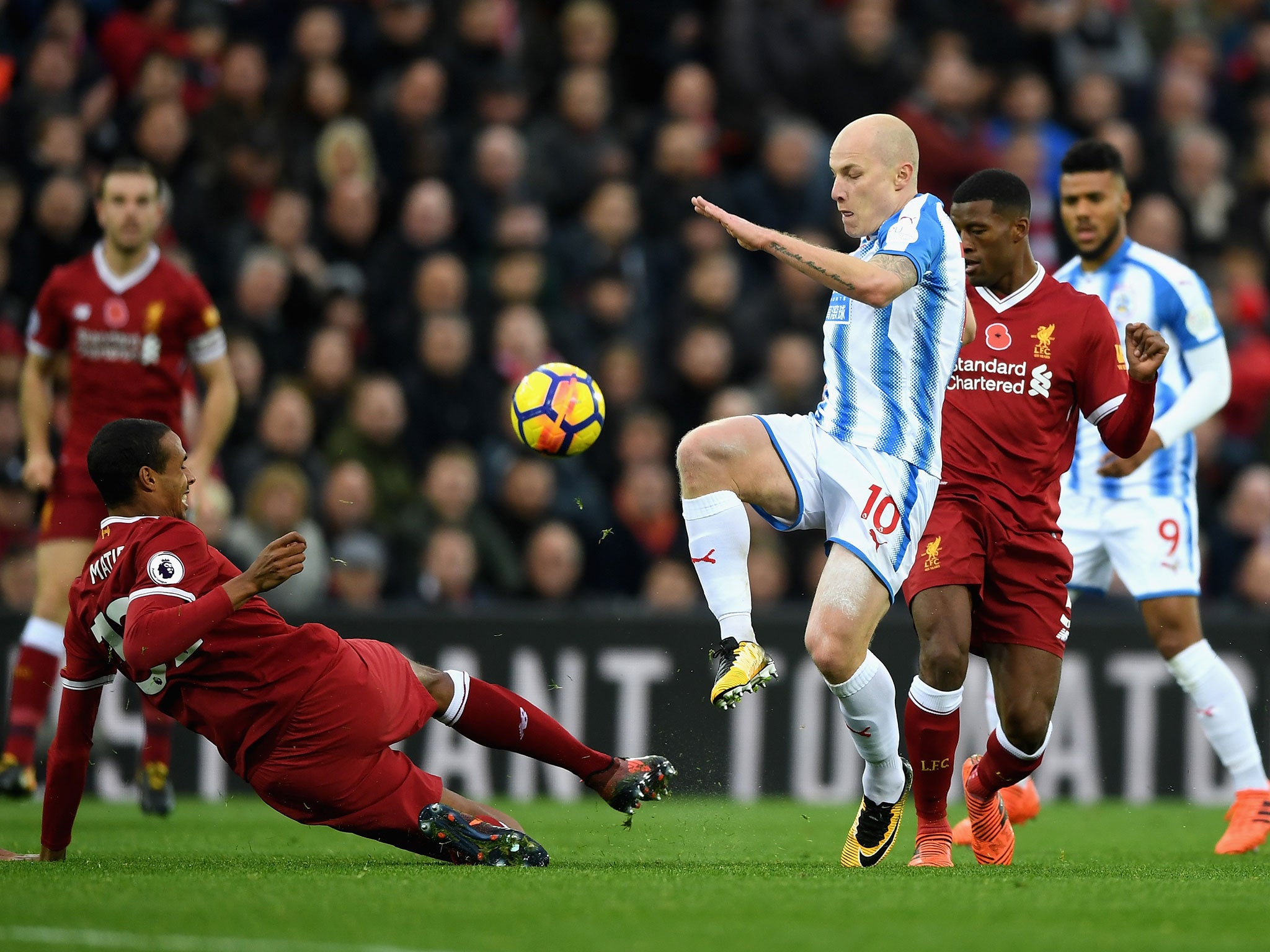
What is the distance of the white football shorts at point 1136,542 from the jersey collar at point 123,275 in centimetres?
420

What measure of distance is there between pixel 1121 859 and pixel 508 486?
16.2ft

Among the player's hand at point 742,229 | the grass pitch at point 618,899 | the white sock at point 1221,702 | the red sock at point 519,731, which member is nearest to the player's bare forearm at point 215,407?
the grass pitch at point 618,899

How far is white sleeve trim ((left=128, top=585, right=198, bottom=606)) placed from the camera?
5.41 meters

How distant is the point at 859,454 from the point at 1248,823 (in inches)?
104

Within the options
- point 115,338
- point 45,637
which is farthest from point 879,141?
point 45,637

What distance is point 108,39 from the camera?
38.2 feet

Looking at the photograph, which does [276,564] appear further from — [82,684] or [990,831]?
[990,831]

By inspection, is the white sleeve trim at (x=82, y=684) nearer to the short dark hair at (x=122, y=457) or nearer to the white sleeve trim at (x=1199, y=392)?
the short dark hair at (x=122, y=457)

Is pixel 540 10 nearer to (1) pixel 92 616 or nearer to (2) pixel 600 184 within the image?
(2) pixel 600 184

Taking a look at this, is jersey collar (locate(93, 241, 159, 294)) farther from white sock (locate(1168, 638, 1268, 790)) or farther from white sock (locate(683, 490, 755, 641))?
white sock (locate(1168, 638, 1268, 790))

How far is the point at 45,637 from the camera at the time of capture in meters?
7.93

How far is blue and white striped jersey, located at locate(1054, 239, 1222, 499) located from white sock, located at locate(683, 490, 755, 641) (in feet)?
7.49

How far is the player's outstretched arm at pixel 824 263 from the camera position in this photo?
543cm

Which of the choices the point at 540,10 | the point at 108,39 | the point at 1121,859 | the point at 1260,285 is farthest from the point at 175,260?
the point at 1260,285
